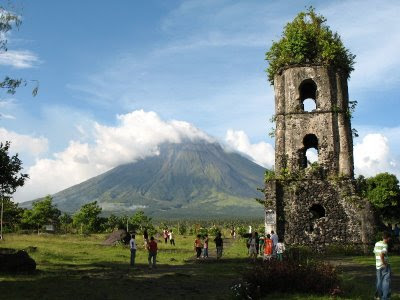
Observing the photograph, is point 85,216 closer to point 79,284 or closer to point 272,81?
point 272,81

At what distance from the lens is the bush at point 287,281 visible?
11398 millimetres

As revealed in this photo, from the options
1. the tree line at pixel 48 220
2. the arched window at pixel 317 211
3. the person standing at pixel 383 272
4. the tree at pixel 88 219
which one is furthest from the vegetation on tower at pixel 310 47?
the tree at pixel 88 219

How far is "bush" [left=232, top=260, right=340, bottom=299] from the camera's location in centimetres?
1140

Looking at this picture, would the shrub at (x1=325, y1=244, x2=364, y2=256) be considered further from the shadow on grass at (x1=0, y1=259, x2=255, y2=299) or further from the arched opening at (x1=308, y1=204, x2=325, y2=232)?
the shadow on grass at (x1=0, y1=259, x2=255, y2=299)

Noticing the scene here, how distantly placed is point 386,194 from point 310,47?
20.8m

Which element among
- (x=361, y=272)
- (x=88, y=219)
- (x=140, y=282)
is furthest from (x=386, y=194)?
(x=88, y=219)

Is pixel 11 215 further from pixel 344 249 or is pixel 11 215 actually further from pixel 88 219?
pixel 344 249

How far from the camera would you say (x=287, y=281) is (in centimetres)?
1162

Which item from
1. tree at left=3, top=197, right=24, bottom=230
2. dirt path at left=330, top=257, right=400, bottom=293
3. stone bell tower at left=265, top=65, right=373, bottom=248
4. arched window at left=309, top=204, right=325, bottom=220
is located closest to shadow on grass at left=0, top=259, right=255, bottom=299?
dirt path at left=330, top=257, right=400, bottom=293

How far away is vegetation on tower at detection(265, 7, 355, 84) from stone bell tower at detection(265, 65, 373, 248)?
47 cm

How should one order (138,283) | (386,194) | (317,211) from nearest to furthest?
(138,283) → (317,211) → (386,194)

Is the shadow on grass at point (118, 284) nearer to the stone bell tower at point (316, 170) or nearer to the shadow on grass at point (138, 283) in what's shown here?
the shadow on grass at point (138, 283)

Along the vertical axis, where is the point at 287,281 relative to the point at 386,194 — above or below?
below

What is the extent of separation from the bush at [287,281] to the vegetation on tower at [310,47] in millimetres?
16054
